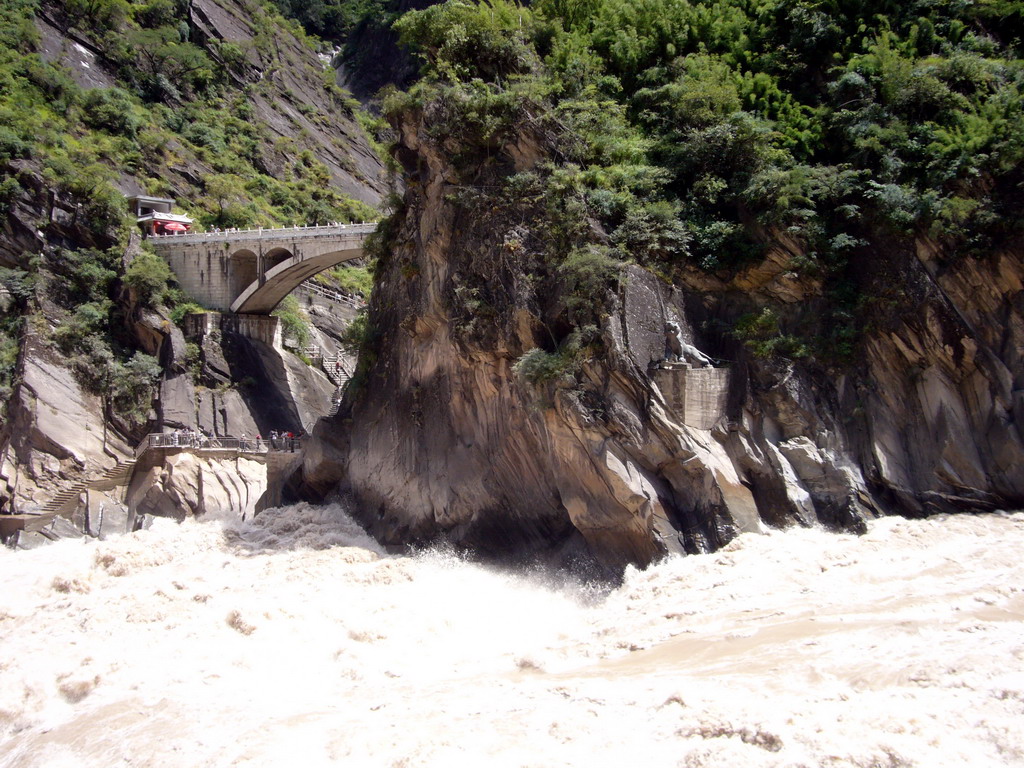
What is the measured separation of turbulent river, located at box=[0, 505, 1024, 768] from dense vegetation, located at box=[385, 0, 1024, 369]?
6883 mm

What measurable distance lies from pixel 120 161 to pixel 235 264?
1050 cm

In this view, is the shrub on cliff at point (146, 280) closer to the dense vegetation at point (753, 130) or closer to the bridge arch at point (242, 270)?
the bridge arch at point (242, 270)

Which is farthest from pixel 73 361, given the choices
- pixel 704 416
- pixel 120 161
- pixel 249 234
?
pixel 704 416

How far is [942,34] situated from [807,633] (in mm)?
20080

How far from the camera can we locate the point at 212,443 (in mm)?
38844

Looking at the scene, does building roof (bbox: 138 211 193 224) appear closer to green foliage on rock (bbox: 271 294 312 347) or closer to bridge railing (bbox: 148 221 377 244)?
bridge railing (bbox: 148 221 377 244)

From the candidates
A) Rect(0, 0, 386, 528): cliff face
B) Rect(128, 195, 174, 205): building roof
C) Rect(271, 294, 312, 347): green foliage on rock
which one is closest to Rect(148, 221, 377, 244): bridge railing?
Rect(0, 0, 386, 528): cliff face

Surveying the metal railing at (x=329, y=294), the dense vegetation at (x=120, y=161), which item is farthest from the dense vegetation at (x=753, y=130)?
the metal railing at (x=329, y=294)

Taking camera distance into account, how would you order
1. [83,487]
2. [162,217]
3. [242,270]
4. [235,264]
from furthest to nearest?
[162,217] < [242,270] < [235,264] < [83,487]

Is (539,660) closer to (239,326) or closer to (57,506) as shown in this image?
(57,506)

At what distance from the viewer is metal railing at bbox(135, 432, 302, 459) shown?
124ft

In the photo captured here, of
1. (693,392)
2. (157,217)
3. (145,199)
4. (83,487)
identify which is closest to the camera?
(693,392)

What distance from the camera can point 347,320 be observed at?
5328 cm

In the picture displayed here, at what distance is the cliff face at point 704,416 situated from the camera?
20.9m
